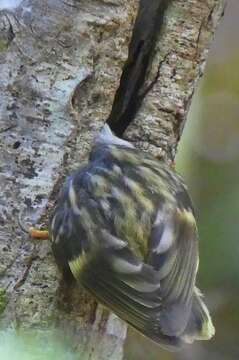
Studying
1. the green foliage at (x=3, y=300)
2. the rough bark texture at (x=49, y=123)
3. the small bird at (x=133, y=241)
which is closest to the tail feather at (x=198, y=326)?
the small bird at (x=133, y=241)

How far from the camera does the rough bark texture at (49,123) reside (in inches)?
120

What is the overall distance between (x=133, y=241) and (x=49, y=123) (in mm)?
330

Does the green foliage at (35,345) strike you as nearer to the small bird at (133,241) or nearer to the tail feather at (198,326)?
the small bird at (133,241)

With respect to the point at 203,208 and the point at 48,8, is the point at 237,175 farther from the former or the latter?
the point at 48,8

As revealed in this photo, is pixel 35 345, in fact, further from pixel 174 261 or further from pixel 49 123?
pixel 49 123

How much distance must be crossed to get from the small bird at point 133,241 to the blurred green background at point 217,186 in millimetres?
628

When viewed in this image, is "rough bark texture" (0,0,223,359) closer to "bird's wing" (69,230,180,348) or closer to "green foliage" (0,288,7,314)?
"green foliage" (0,288,7,314)

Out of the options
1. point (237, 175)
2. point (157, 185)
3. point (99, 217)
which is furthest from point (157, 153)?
point (237, 175)

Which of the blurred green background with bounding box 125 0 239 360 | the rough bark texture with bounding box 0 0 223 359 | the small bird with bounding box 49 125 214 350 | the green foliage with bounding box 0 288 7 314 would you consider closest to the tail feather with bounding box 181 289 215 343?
the small bird with bounding box 49 125 214 350

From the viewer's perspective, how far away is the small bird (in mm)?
2904

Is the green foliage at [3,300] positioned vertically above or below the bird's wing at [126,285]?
below

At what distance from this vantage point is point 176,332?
114 inches

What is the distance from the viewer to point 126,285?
9.53 ft

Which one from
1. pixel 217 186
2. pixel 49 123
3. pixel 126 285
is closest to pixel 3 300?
pixel 126 285
